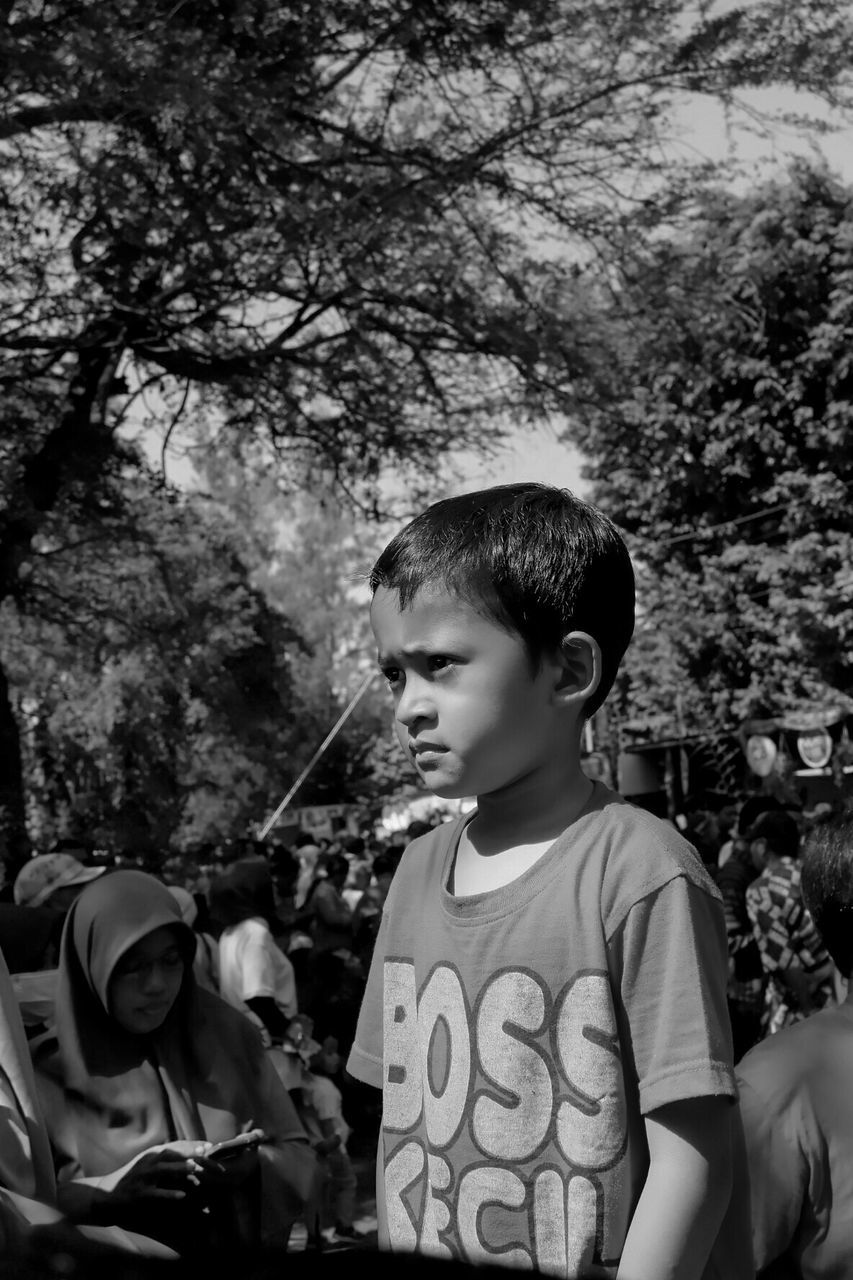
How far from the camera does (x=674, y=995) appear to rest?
54.7 inches

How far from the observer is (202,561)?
19375 mm

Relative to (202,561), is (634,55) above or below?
above

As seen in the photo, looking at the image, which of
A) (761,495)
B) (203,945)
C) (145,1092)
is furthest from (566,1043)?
(761,495)

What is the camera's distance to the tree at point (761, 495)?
25.4m

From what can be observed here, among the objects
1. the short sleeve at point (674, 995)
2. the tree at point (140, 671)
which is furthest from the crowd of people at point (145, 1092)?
the tree at point (140, 671)

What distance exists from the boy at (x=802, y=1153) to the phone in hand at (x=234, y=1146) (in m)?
1.66

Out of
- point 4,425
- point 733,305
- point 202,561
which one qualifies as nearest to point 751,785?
point 202,561

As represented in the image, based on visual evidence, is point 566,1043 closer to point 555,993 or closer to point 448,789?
point 555,993

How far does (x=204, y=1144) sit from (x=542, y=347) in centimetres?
800

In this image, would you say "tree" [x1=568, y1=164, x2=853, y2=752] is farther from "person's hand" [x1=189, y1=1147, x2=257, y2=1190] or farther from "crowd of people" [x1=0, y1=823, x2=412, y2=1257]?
"person's hand" [x1=189, y1=1147, x2=257, y2=1190]

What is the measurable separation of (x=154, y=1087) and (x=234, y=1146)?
0.26m

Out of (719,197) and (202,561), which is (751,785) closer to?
(202,561)

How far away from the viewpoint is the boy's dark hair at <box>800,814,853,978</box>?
211cm

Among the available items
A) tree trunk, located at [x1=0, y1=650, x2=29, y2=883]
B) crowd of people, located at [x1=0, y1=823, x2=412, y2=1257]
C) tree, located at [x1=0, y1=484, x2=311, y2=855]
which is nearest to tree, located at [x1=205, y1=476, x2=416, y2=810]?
tree, located at [x1=0, y1=484, x2=311, y2=855]
